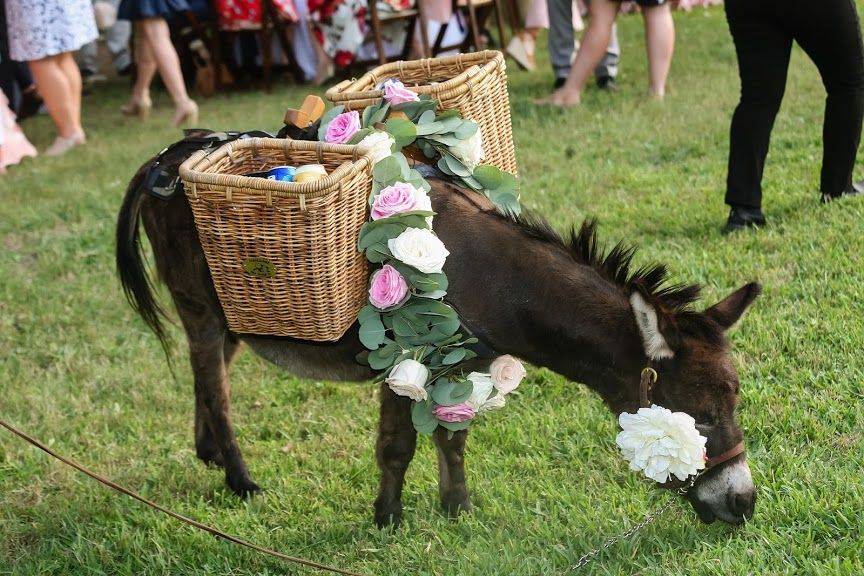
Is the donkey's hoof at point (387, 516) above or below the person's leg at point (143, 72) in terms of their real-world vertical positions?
above

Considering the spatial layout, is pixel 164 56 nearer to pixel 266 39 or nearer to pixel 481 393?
pixel 266 39

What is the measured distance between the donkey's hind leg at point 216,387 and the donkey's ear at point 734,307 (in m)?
1.89

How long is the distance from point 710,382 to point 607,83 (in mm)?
6775

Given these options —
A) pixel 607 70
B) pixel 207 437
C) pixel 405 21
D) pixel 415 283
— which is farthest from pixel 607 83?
pixel 415 283

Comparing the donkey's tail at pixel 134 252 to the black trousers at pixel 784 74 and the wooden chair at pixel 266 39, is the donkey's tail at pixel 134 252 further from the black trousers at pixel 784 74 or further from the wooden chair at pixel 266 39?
the wooden chair at pixel 266 39

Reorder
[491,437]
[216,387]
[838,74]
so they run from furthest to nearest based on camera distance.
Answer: [838,74] → [491,437] → [216,387]

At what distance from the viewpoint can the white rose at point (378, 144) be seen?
124 inches

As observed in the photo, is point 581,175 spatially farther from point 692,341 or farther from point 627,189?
point 692,341

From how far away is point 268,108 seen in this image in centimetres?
1035

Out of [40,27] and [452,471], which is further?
[40,27]

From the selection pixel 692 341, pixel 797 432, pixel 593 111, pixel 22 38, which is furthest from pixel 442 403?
pixel 22 38

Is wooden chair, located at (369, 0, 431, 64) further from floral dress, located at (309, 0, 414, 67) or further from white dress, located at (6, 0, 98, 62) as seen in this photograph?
white dress, located at (6, 0, 98, 62)

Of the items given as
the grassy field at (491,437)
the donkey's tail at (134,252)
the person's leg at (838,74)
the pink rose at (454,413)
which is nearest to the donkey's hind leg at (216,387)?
the grassy field at (491,437)

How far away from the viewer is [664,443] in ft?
9.33
